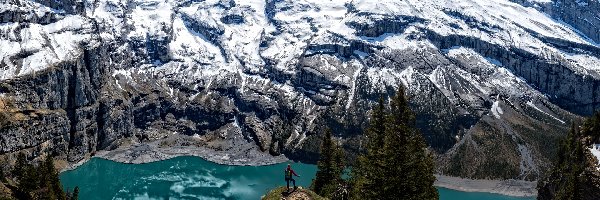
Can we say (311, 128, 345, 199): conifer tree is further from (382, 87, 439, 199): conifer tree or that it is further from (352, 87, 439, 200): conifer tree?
(382, 87, 439, 199): conifer tree

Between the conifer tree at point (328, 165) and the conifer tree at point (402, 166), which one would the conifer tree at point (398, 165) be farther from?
the conifer tree at point (328, 165)

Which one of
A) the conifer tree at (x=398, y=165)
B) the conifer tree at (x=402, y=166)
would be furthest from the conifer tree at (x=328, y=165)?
the conifer tree at (x=402, y=166)

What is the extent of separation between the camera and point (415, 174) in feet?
126

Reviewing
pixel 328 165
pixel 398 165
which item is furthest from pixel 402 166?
pixel 328 165

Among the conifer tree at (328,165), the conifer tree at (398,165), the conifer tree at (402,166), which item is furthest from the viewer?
the conifer tree at (328,165)

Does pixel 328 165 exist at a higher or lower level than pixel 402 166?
lower

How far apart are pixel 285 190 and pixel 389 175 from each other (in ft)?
35.1

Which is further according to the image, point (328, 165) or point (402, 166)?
point (328, 165)

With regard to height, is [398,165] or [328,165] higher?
[398,165]

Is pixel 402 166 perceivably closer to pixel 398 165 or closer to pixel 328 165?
pixel 398 165

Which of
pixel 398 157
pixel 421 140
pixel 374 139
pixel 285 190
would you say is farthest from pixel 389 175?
pixel 374 139

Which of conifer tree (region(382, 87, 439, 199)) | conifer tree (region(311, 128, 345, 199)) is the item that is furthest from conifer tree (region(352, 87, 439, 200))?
conifer tree (region(311, 128, 345, 199))

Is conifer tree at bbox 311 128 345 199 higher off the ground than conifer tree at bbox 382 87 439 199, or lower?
lower

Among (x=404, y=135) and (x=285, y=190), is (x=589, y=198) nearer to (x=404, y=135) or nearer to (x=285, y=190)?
(x=404, y=135)
